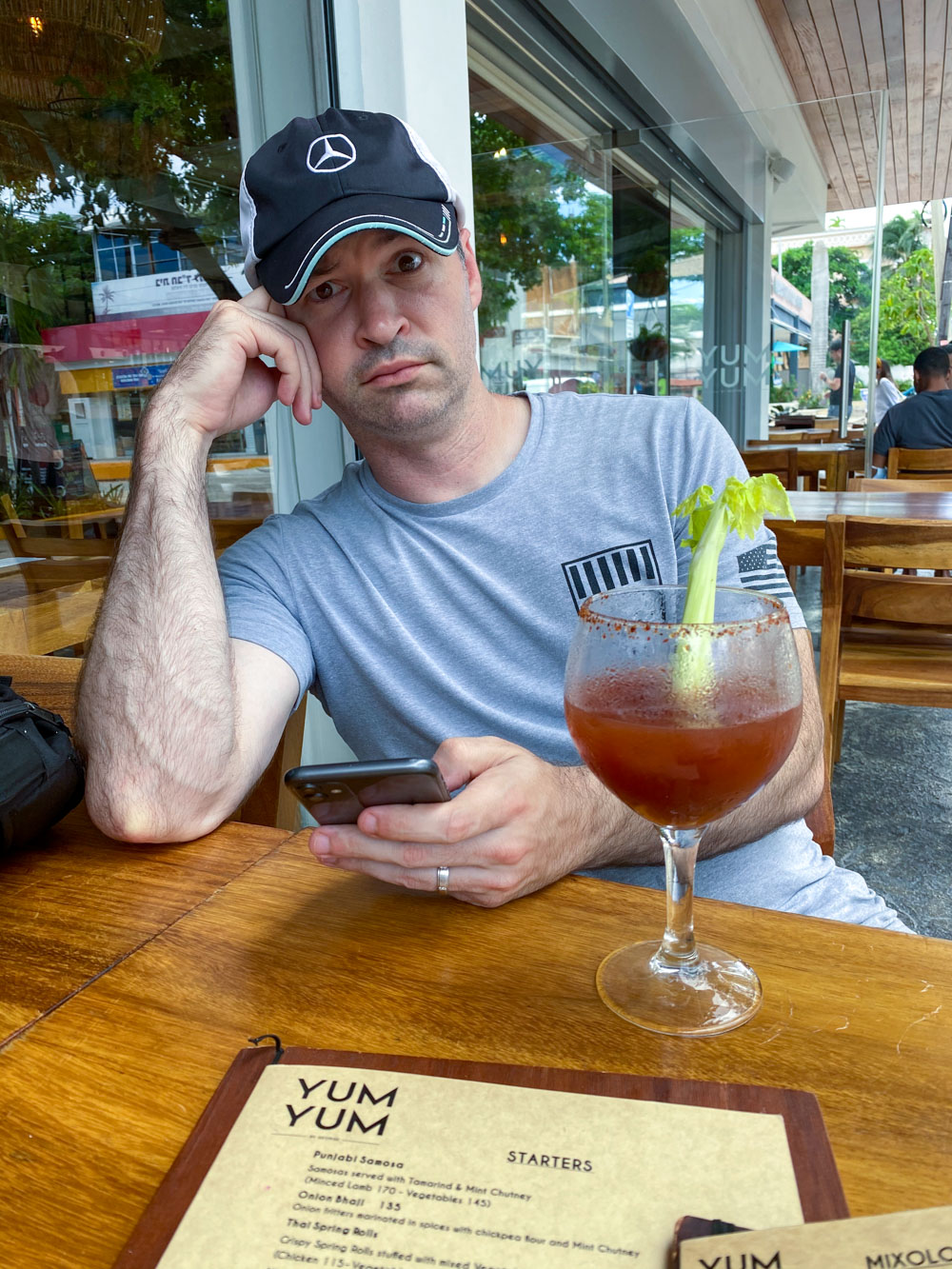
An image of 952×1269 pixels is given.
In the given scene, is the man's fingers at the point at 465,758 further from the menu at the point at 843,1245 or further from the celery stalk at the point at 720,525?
the menu at the point at 843,1245

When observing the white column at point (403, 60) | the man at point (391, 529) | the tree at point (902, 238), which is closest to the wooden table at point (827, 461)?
the tree at point (902, 238)

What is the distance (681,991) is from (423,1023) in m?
0.17

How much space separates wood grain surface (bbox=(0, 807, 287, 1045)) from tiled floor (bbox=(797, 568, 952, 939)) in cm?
190

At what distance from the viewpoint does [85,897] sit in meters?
0.80

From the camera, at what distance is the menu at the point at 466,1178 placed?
1.37 feet

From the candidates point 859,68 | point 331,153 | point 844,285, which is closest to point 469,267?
point 331,153

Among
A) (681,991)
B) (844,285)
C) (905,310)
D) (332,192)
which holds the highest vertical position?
(905,310)

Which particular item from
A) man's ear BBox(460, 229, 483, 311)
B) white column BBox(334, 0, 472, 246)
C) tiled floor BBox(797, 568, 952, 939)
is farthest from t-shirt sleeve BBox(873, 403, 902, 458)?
man's ear BBox(460, 229, 483, 311)

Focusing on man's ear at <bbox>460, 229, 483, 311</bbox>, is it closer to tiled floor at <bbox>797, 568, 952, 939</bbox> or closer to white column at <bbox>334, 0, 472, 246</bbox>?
white column at <bbox>334, 0, 472, 246</bbox>

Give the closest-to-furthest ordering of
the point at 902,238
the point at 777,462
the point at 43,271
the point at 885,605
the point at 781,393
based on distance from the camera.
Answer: the point at 43,271
the point at 885,605
the point at 777,462
the point at 781,393
the point at 902,238

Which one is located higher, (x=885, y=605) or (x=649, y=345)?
(x=649, y=345)

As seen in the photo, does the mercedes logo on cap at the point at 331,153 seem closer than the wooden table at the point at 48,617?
Yes

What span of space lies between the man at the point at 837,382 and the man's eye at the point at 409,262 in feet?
20.4

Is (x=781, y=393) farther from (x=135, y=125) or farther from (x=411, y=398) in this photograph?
(x=411, y=398)
